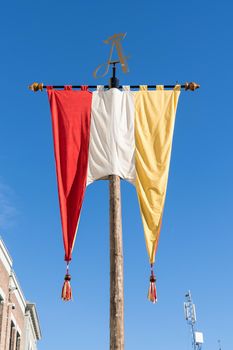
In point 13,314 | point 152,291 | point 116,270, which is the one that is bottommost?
point 152,291

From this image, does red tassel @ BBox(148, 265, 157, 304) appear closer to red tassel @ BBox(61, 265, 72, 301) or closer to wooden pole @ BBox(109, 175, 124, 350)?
wooden pole @ BBox(109, 175, 124, 350)

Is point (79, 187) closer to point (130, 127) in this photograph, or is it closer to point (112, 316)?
point (130, 127)

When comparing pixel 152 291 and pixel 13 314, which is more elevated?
pixel 13 314

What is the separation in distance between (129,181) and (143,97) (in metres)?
1.82

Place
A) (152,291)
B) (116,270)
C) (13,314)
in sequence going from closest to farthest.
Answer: (116,270) → (152,291) → (13,314)

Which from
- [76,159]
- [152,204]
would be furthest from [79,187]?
[152,204]

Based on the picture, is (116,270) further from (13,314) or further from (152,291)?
(13,314)

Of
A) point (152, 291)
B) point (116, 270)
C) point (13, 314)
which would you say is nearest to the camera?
point (116, 270)

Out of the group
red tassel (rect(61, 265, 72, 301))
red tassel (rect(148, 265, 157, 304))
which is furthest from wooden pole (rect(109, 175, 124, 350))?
red tassel (rect(61, 265, 72, 301))

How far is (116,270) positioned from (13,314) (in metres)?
20.2

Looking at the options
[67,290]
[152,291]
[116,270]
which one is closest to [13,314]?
[67,290]

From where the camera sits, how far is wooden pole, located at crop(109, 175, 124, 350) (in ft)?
28.9

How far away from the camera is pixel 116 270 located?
30.5 ft

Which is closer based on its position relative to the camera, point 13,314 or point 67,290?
point 67,290
